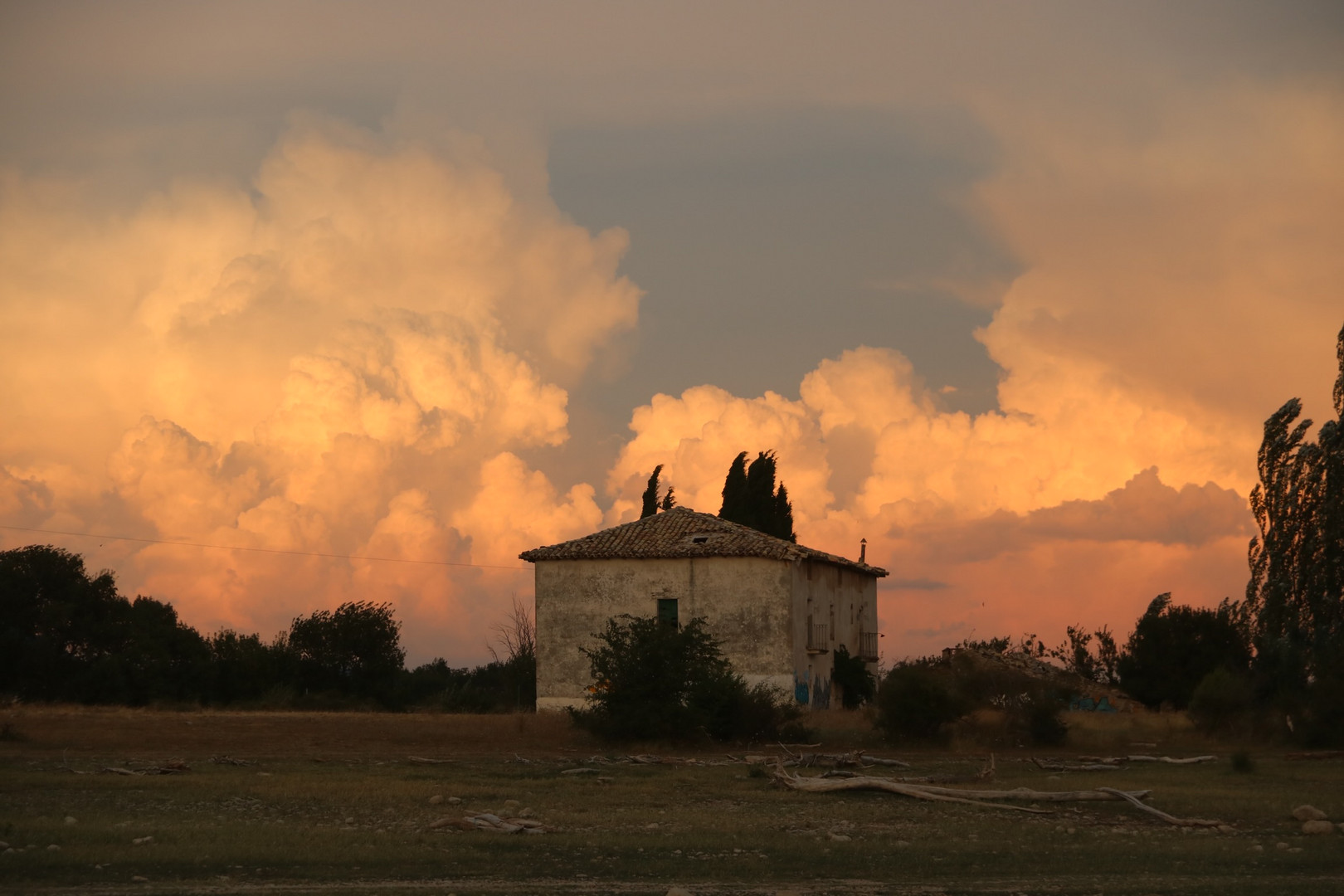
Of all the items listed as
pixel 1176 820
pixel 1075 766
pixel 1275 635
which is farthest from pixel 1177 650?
pixel 1176 820

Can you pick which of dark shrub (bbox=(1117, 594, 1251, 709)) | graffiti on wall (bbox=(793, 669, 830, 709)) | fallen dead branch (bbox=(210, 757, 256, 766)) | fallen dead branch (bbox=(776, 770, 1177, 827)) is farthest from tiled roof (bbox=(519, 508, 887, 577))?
fallen dead branch (bbox=(776, 770, 1177, 827))

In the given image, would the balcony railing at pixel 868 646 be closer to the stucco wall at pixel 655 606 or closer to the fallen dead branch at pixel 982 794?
the stucco wall at pixel 655 606

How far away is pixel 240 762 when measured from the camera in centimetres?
2150

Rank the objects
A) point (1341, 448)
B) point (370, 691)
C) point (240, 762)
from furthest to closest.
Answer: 1. point (370, 691)
2. point (1341, 448)
3. point (240, 762)

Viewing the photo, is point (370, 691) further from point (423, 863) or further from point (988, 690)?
point (423, 863)

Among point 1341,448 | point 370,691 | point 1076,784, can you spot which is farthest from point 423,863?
point 370,691

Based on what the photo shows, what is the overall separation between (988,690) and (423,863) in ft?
62.2

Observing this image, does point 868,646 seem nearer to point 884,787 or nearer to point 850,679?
point 850,679

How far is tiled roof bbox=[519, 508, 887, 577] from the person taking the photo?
136 feet

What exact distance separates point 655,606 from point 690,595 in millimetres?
1191

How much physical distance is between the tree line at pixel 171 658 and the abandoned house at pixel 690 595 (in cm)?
497

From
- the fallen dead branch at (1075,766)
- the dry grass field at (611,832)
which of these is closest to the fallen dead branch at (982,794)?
the dry grass field at (611,832)

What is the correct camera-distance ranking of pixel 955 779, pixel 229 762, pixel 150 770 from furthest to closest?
1. pixel 229 762
2. pixel 150 770
3. pixel 955 779

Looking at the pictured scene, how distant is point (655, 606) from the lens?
4194cm
